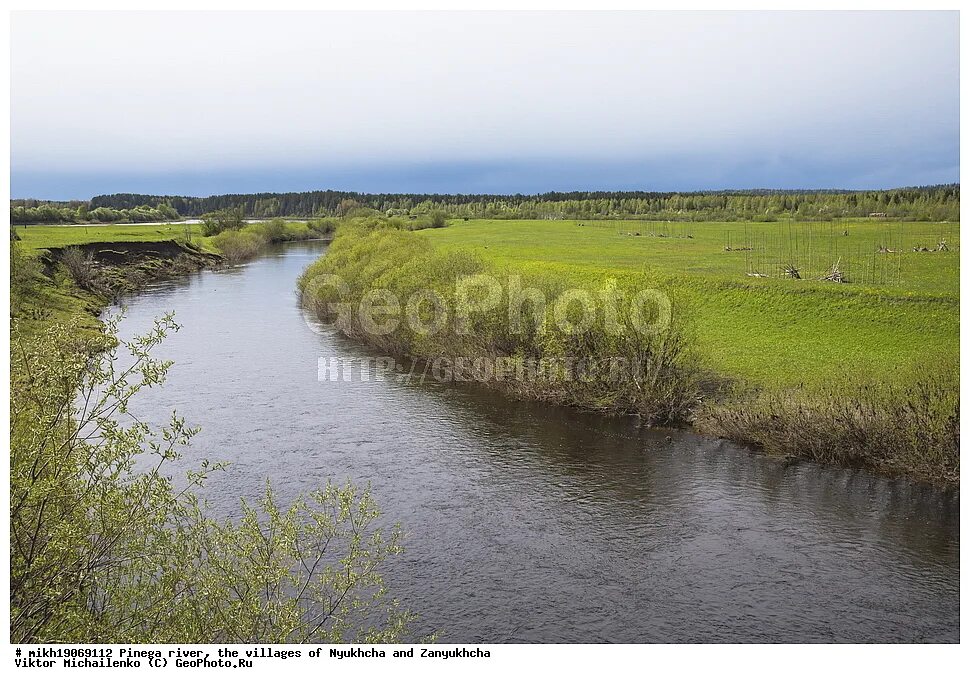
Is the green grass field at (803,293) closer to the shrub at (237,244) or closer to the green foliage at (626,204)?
the green foliage at (626,204)

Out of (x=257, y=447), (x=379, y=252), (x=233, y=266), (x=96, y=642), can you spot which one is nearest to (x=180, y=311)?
(x=379, y=252)

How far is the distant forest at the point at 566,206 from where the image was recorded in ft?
239

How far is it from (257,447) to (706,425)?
13016 millimetres

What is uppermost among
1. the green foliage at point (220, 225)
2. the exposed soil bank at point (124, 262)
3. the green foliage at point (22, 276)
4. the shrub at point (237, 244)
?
the green foliage at point (220, 225)

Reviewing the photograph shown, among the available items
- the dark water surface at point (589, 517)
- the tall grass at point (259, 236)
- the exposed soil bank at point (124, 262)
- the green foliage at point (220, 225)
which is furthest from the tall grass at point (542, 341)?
the green foliage at point (220, 225)

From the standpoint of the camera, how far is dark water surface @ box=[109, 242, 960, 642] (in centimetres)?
1482

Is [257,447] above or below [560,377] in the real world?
below

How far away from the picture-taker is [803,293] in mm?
37156

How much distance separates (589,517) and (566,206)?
107392 millimetres

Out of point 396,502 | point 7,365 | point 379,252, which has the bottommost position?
point 396,502

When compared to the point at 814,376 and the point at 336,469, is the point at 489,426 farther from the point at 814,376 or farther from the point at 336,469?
the point at 814,376

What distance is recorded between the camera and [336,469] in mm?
22062

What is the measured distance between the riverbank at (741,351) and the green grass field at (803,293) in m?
0.11
